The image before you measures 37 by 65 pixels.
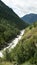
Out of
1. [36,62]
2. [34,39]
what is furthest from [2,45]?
[36,62]

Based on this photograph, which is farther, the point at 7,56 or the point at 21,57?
the point at 7,56

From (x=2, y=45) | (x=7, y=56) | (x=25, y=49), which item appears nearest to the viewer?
(x=25, y=49)

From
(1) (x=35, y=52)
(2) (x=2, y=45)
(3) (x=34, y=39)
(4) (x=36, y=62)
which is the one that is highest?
(2) (x=2, y=45)

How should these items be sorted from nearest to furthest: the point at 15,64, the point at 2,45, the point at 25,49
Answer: the point at 15,64 → the point at 25,49 → the point at 2,45

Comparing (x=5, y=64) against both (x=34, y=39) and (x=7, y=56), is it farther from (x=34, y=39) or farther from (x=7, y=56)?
(x=34, y=39)

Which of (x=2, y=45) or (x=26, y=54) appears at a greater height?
(x=2, y=45)

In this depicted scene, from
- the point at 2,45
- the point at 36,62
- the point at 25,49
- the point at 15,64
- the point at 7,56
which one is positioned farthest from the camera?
the point at 2,45

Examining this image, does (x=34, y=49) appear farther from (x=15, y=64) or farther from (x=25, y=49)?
(x=15, y=64)

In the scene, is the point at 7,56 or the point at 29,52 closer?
the point at 29,52

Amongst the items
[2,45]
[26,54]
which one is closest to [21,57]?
[26,54]
